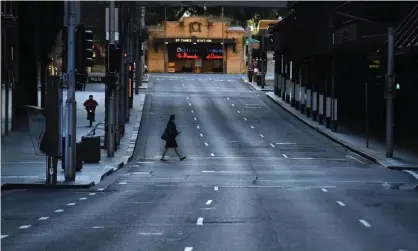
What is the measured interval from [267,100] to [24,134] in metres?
31.8

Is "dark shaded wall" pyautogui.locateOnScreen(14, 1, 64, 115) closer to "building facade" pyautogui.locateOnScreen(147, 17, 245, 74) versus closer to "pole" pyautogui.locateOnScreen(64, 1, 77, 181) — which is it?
"pole" pyautogui.locateOnScreen(64, 1, 77, 181)

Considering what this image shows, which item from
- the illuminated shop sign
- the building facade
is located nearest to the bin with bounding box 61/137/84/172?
the building facade

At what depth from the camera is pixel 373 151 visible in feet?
119

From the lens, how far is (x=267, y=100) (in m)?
68.2

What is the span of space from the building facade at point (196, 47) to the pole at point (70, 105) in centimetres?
8818

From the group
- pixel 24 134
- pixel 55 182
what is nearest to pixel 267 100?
pixel 24 134

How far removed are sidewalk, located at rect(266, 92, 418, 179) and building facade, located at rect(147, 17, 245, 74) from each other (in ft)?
201

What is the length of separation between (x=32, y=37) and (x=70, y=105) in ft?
91.4

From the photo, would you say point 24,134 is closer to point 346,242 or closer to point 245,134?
point 245,134

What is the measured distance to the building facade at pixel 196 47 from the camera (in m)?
112

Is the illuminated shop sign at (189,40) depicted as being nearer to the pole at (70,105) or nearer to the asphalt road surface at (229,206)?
the asphalt road surface at (229,206)

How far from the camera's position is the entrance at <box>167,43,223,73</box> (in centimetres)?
11512

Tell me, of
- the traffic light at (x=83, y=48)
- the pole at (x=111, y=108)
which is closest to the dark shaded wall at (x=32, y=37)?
the pole at (x=111, y=108)

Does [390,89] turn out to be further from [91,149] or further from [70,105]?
[70,105]
